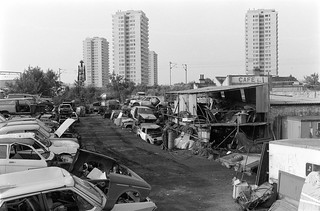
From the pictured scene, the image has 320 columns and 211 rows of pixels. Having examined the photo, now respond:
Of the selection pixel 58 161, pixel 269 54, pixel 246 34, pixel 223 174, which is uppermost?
pixel 246 34

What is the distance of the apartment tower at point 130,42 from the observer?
89.7 m

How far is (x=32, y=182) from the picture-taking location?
4840 mm

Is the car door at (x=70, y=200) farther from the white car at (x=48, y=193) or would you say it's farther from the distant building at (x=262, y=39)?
the distant building at (x=262, y=39)

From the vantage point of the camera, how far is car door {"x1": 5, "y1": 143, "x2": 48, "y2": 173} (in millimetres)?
8969

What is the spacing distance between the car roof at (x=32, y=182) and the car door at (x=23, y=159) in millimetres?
3938

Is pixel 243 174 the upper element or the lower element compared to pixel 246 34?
lower

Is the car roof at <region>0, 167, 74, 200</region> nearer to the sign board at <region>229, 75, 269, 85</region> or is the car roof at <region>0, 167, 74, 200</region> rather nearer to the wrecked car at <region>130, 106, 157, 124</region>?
the wrecked car at <region>130, 106, 157, 124</region>

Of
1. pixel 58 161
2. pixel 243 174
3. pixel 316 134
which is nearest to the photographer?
pixel 58 161

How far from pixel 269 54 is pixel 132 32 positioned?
1442 inches

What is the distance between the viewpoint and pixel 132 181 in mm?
6148

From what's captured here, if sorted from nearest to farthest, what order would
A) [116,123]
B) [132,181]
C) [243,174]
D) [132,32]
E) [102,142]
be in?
[132,181] → [243,174] → [102,142] → [116,123] → [132,32]

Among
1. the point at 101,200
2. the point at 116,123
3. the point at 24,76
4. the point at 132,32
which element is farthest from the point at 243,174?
the point at 132,32

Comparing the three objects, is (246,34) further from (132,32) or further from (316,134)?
(316,134)

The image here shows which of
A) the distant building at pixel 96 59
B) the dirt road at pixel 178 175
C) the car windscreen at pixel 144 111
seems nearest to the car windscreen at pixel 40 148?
the dirt road at pixel 178 175
